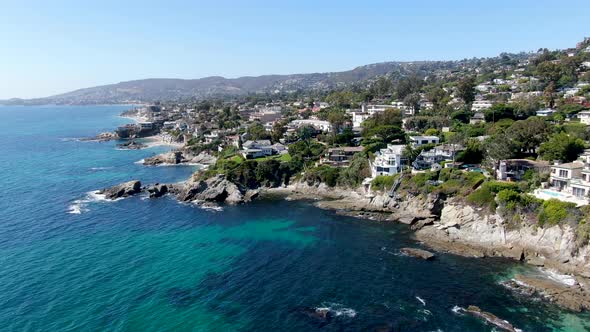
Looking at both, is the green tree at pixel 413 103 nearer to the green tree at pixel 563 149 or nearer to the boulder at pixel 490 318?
the green tree at pixel 563 149

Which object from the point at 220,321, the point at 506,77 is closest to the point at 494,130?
the point at 220,321

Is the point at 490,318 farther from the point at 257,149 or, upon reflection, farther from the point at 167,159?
the point at 167,159

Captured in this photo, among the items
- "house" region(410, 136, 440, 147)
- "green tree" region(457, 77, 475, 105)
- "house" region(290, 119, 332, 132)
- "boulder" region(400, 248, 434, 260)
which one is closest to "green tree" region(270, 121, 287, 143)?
"house" region(290, 119, 332, 132)

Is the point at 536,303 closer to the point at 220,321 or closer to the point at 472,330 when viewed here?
the point at 472,330

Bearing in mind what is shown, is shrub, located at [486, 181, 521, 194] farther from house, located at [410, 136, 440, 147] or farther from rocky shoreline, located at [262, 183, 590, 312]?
house, located at [410, 136, 440, 147]

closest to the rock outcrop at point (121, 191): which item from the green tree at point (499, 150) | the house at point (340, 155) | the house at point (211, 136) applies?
the house at point (340, 155)

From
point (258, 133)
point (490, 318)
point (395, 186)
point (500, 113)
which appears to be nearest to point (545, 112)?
point (500, 113)
